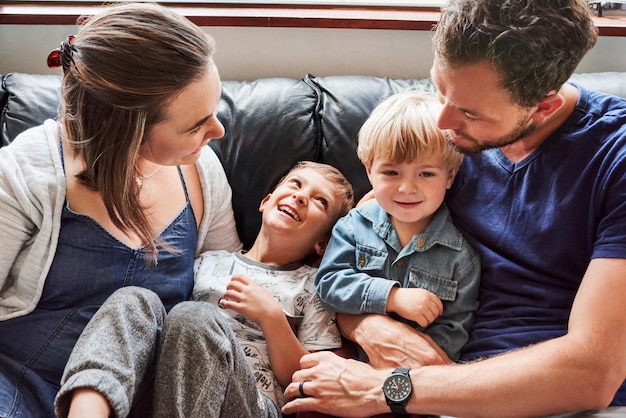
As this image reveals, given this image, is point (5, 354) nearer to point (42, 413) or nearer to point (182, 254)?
point (42, 413)

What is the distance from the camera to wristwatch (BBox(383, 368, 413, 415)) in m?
1.60

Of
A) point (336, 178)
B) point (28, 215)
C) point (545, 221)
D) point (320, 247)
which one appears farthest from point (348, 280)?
point (28, 215)

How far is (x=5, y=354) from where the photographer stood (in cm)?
167

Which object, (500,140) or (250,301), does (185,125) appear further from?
(500,140)

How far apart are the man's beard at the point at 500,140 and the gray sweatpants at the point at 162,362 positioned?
25.8 inches

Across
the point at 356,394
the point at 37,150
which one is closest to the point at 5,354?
the point at 37,150

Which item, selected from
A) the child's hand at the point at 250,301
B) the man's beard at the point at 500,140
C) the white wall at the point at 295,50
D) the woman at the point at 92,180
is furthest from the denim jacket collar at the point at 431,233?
the white wall at the point at 295,50

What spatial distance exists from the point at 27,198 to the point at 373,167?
31.3 inches

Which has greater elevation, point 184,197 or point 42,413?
point 184,197

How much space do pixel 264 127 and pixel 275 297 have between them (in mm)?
485

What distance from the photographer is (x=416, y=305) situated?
1715 mm

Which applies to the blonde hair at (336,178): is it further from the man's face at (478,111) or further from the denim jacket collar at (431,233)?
the man's face at (478,111)

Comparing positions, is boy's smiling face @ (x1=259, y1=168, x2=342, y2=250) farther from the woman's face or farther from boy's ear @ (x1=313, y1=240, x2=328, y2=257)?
the woman's face

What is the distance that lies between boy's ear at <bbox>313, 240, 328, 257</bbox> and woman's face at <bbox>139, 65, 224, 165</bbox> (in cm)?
48
